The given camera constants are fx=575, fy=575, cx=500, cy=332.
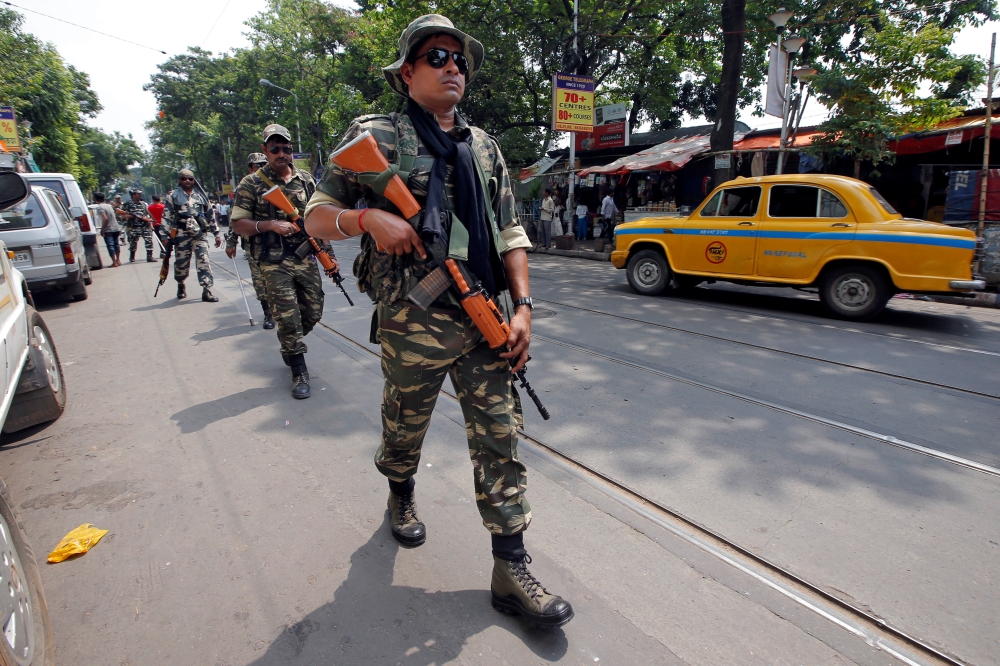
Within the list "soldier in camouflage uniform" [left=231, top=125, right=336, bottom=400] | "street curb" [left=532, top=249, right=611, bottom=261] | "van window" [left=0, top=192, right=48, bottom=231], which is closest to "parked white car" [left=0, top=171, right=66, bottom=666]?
A: "soldier in camouflage uniform" [left=231, top=125, right=336, bottom=400]

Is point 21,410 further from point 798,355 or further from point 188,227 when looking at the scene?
point 798,355

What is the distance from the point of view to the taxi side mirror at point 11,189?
2.78 metres

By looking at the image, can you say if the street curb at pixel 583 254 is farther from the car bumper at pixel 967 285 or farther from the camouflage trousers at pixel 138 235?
the camouflage trousers at pixel 138 235

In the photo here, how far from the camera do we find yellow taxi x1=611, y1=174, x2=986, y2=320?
6.20 m

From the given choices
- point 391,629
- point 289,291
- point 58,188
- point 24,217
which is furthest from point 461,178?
point 58,188

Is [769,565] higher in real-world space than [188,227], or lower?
lower

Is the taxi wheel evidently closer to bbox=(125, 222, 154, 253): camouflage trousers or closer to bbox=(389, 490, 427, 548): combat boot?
bbox=(389, 490, 427, 548): combat boot

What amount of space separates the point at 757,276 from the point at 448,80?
637cm

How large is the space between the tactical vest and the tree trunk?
10188mm

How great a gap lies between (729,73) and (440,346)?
1157 cm

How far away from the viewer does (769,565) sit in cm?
233

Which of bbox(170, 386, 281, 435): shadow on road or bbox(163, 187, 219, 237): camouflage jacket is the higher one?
bbox(163, 187, 219, 237): camouflage jacket

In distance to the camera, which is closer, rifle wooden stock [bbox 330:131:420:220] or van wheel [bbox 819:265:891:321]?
rifle wooden stock [bbox 330:131:420:220]

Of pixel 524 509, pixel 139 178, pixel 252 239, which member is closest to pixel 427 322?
pixel 524 509
